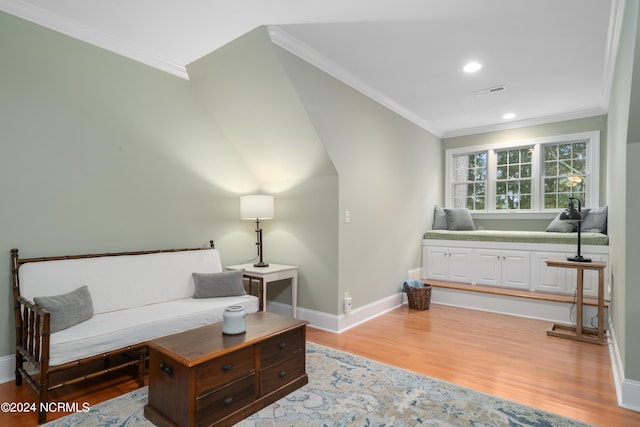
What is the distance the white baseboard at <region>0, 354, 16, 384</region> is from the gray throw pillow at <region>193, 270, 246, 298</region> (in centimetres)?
128

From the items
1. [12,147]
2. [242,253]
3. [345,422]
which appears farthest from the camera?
[242,253]

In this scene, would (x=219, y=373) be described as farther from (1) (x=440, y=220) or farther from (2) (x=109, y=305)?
(1) (x=440, y=220)

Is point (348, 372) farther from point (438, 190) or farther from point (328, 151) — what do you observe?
point (438, 190)

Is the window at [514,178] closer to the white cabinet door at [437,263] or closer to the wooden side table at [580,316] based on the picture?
the white cabinet door at [437,263]

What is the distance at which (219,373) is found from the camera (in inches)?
73.8

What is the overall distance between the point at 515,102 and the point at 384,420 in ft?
12.8

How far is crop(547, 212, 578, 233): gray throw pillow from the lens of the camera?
435 cm

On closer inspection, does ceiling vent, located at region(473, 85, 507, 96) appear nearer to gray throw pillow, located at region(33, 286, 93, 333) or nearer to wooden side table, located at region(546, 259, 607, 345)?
wooden side table, located at region(546, 259, 607, 345)

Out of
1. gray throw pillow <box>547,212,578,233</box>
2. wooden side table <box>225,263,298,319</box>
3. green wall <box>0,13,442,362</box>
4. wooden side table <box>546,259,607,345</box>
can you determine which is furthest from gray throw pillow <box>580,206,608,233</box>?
wooden side table <box>225,263,298,319</box>

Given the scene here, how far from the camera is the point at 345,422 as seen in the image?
195 centimetres

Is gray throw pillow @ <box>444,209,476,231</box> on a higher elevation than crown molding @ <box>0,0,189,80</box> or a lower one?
lower

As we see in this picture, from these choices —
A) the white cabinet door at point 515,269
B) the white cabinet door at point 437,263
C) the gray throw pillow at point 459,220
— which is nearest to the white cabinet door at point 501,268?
the white cabinet door at point 515,269

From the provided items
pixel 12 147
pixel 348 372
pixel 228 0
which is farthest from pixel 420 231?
pixel 12 147

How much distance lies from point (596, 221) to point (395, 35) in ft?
11.3
